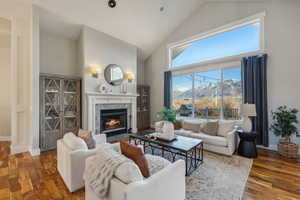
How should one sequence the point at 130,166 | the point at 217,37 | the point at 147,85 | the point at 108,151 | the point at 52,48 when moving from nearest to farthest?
the point at 130,166 → the point at 108,151 → the point at 52,48 → the point at 217,37 → the point at 147,85

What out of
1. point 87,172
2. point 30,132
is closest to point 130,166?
point 87,172

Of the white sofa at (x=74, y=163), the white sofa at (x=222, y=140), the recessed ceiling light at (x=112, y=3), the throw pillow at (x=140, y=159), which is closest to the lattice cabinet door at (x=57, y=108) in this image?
the white sofa at (x=74, y=163)

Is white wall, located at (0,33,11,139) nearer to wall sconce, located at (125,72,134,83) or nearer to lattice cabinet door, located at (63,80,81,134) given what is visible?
lattice cabinet door, located at (63,80,81,134)

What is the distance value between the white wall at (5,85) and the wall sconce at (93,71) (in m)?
2.95

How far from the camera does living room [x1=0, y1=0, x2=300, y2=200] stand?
1977mm

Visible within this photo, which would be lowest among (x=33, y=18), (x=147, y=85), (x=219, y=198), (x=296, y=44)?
(x=219, y=198)

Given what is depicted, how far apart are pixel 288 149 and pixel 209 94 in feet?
7.92

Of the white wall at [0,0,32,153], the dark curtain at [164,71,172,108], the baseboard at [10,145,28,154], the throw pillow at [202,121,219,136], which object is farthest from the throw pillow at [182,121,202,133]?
the baseboard at [10,145,28,154]

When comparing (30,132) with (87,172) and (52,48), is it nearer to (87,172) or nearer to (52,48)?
(52,48)

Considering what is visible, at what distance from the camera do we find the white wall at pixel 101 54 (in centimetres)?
410

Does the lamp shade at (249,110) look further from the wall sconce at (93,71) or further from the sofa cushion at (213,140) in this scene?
the wall sconce at (93,71)

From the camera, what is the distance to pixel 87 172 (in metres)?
1.56

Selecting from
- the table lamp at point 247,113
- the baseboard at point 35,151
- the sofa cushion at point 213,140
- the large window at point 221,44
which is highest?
the large window at point 221,44

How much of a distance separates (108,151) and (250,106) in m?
3.37
